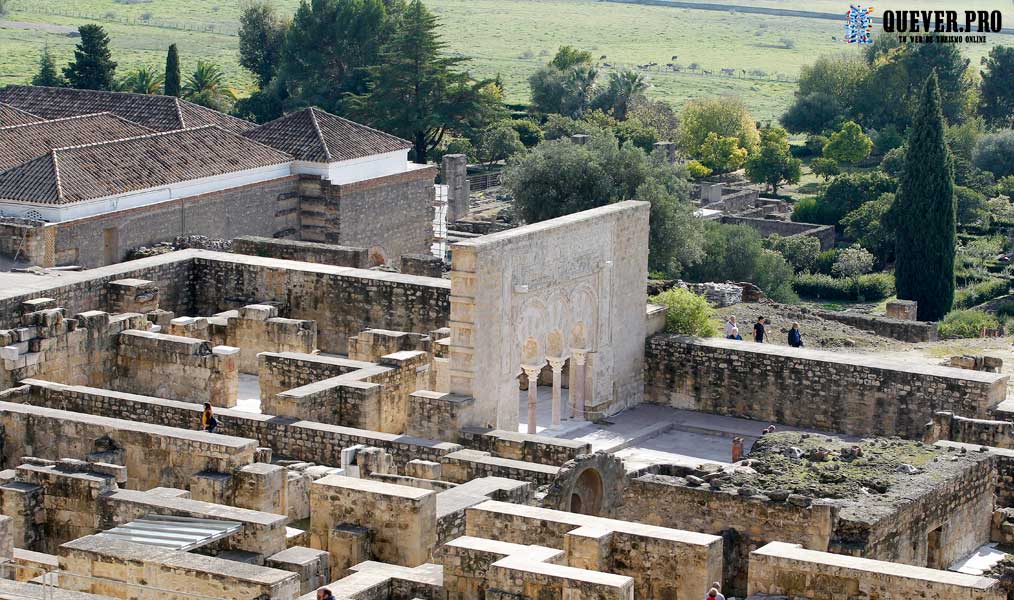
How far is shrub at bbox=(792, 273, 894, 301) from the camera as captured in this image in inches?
2203

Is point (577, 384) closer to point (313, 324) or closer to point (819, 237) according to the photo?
point (313, 324)

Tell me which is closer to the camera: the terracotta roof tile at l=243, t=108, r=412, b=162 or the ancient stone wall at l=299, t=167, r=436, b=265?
the ancient stone wall at l=299, t=167, r=436, b=265

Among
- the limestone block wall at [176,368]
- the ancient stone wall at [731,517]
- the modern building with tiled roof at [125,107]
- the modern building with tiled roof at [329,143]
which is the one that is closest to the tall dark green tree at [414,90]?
the modern building with tiled roof at [125,107]

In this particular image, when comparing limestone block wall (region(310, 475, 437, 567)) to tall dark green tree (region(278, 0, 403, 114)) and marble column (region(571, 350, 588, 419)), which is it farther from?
tall dark green tree (region(278, 0, 403, 114))

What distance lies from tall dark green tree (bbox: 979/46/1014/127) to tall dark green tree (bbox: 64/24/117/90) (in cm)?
3958

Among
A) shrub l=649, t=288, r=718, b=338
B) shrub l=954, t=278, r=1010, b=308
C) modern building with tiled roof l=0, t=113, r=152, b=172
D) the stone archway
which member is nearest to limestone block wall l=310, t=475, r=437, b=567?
the stone archway

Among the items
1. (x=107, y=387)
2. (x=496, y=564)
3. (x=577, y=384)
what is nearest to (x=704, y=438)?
(x=577, y=384)

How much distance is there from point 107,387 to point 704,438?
357 inches

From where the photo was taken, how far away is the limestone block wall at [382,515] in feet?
69.4

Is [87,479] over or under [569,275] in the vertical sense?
under

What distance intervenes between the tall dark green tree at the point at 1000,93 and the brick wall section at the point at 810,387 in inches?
2335

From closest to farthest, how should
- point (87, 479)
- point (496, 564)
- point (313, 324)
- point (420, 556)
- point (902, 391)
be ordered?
point (496, 564), point (420, 556), point (87, 479), point (902, 391), point (313, 324)

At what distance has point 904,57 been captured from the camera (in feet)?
286

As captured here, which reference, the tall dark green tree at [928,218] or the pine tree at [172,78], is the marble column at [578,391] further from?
the pine tree at [172,78]
